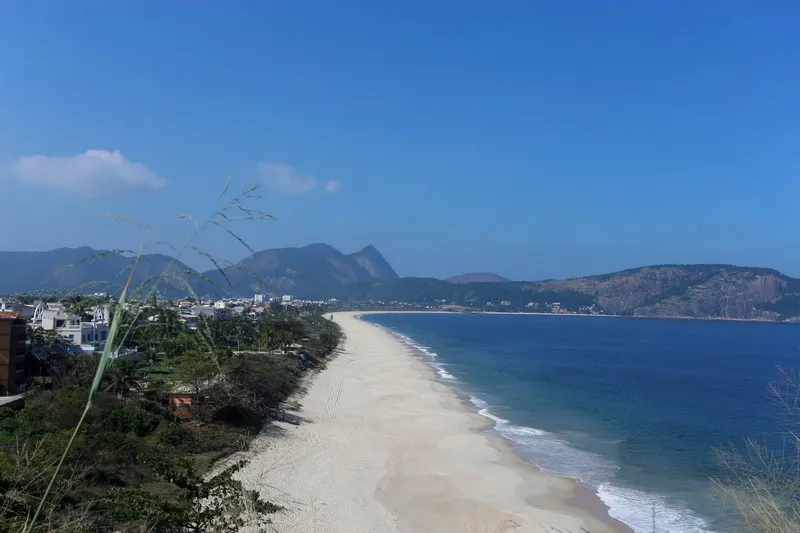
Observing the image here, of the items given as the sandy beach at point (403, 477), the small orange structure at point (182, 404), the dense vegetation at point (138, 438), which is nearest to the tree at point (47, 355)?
the dense vegetation at point (138, 438)

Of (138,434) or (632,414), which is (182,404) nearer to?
(138,434)

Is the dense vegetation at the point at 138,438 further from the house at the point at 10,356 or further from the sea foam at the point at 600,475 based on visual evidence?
the sea foam at the point at 600,475

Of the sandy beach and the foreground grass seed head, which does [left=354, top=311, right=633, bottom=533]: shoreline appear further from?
the foreground grass seed head

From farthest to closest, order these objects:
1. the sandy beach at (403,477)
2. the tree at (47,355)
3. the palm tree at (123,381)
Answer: the tree at (47,355) → the palm tree at (123,381) → the sandy beach at (403,477)

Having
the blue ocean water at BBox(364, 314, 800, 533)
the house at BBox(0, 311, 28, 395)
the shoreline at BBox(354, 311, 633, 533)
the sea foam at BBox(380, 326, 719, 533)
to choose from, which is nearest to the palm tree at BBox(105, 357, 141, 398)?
the house at BBox(0, 311, 28, 395)

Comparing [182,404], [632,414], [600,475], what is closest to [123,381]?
[182,404]
